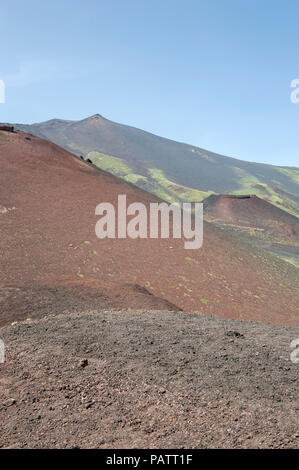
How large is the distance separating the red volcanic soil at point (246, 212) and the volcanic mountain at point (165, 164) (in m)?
7.53

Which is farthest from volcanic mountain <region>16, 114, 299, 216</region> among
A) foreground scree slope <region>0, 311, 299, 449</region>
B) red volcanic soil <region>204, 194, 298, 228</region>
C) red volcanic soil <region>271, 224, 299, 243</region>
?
foreground scree slope <region>0, 311, 299, 449</region>

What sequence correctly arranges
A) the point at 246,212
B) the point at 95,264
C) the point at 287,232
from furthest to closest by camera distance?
1. the point at 246,212
2. the point at 287,232
3. the point at 95,264

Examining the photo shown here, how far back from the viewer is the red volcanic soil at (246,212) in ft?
152

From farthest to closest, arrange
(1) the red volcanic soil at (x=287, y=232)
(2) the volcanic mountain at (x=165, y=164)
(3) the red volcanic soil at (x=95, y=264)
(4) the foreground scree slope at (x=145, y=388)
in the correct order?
(2) the volcanic mountain at (x=165, y=164) → (1) the red volcanic soil at (x=287, y=232) → (3) the red volcanic soil at (x=95, y=264) → (4) the foreground scree slope at (x=145, y=388)

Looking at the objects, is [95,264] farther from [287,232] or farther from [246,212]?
[246,212]

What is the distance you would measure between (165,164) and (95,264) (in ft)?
263

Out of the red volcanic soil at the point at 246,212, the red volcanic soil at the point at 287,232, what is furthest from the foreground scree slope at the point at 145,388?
the red volcanic soil at the point at 246,212

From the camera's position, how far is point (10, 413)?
3.63 metres

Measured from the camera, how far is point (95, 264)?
13.2 meters

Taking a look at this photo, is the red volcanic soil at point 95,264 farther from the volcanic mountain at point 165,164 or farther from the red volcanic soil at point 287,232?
the volcanic mountain at point 165,164

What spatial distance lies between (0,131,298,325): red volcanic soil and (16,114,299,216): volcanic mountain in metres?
40.9

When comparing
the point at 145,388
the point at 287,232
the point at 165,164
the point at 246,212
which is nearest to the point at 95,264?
the point at 145,388

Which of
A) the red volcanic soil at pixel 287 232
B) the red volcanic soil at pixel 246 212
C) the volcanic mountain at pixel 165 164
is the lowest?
the red volcanic soil at pixel 287 232

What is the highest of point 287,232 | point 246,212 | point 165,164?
point 165,164
